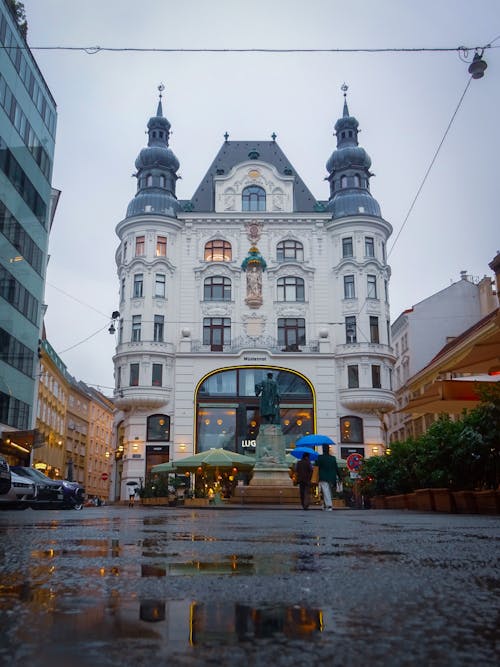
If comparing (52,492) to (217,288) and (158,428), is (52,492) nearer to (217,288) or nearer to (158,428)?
(158,428)

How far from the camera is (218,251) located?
1865 inches

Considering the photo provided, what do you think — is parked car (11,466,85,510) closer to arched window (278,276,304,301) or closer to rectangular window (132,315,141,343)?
rectangular window (132,315,141,343)

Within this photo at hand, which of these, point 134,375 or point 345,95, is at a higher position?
point 345,95

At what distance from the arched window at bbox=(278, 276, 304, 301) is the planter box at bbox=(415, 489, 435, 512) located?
30971 mm

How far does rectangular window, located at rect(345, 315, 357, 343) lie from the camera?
4519 cm

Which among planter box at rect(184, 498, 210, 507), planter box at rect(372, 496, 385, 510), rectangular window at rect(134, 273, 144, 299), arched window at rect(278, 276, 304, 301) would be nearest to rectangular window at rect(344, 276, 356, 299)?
arched window at rect(278, 276, 304, 301)

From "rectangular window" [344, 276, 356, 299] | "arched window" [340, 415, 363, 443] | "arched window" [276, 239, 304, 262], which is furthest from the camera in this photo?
"arched window" [276, 239, 304, 262]

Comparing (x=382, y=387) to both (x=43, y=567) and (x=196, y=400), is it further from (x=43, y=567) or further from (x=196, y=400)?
(x=43, y=567)

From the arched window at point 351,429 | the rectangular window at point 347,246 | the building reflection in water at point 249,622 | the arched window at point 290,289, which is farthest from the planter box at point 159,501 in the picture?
the building reflection in water at point 249,622

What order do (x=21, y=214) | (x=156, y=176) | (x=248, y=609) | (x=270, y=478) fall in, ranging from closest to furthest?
(x=248, y=609) → (x=270, y=478) → (x=21, y=214) → (x=156, y=176)

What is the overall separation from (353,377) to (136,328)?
14.8 metres

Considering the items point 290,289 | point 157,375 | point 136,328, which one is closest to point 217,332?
point 157,375

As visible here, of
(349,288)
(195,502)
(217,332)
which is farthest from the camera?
(349,288)

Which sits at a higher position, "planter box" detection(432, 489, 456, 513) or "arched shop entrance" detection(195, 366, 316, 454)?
"arched shop entrance" detection(195, 366, 316, 454)
